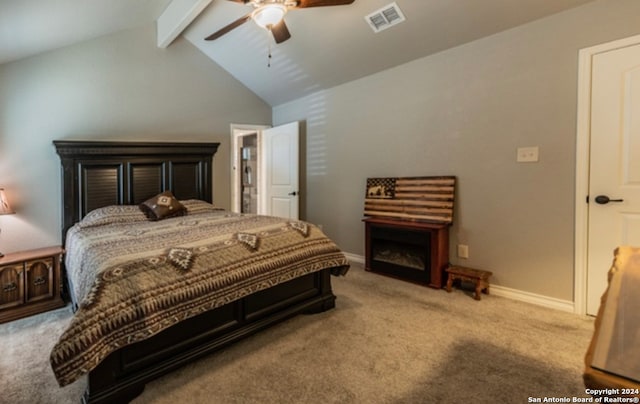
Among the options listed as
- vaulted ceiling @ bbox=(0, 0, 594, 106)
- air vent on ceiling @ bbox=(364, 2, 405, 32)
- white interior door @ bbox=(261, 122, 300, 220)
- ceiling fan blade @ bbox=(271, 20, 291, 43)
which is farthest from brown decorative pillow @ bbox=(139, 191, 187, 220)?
air vent on ceiling @ bbox=(364, 2, 405, 32)

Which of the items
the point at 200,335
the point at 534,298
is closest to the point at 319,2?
the point at 200,335

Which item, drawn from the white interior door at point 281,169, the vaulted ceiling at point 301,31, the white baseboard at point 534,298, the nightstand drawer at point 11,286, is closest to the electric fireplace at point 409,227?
the white baseboard at point 534,298

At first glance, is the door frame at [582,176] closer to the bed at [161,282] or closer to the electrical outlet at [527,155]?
the electrical outlet at [527,155]

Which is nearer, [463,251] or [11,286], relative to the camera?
[11,286]

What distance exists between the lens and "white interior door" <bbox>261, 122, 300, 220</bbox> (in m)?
4.67

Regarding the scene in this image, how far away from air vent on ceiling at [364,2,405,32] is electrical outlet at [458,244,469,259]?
229 cm

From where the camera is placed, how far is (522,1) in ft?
8.23

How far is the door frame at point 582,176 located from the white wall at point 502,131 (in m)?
0.05

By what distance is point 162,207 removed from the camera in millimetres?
3447

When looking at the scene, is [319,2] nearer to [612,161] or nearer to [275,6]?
[275,6]

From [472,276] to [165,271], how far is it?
2.55 metres

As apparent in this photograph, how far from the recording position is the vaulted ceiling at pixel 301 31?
8.56ft

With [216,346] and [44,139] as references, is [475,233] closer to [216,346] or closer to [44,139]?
[216,346]

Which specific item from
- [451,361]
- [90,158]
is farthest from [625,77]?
[90,158]
